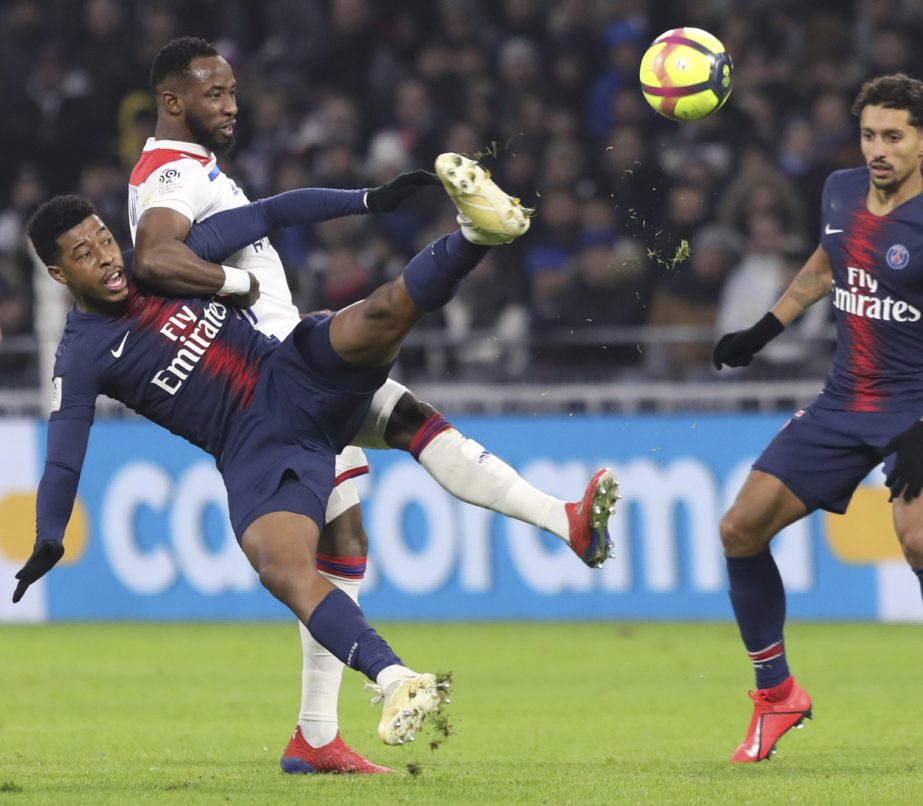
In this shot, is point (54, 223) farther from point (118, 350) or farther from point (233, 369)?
point (233, 369)

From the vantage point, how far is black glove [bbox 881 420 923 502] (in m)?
6.34

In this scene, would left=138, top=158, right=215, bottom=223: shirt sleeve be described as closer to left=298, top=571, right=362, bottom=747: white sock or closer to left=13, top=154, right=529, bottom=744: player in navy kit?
left=13, top=154, right=529, bottom=744: player in navy kit

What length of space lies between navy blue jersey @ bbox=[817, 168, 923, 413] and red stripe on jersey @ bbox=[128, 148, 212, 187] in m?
2.29

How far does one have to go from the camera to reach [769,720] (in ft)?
22.3

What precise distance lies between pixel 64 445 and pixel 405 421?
1.18 meters

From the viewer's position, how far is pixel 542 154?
13969 mm

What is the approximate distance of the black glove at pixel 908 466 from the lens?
6.34 meters

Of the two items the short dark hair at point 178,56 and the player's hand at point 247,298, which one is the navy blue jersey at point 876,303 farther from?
the short dark hair at point 178,56

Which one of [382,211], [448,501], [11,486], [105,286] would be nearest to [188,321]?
[105,286]

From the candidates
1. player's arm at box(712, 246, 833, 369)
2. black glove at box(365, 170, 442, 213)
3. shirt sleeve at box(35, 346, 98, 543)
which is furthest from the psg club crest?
shirt sleeve at box(35, 346, 98, 543)

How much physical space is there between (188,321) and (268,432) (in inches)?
20.0

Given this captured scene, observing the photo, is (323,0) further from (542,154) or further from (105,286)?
(105,286)

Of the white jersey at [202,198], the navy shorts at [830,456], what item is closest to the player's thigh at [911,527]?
the navy shorts at [830,456]

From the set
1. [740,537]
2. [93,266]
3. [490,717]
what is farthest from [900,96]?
[490,717]
